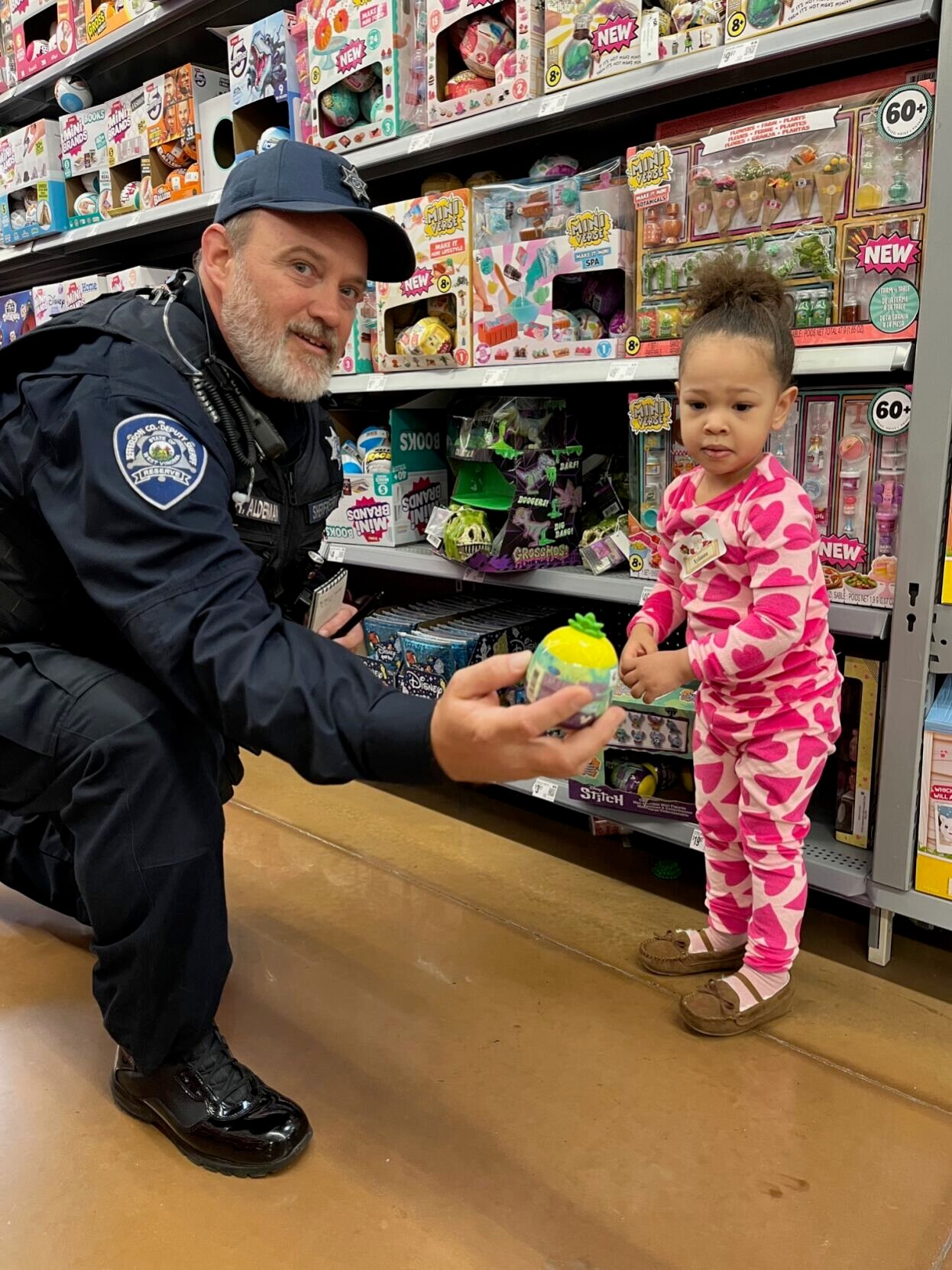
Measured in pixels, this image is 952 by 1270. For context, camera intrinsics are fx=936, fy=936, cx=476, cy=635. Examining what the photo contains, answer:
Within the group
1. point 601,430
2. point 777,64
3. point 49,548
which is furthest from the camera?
point 601,430

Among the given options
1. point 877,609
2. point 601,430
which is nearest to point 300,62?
point 601,430

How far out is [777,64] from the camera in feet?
5.35

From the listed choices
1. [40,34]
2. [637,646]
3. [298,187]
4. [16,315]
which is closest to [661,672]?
[637,646]

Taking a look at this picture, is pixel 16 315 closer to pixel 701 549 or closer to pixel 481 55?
pixel 481 55

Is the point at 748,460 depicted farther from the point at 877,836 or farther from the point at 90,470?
the point at 90,470

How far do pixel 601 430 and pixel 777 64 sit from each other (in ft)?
2.91

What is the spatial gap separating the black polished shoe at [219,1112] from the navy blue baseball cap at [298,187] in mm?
1118

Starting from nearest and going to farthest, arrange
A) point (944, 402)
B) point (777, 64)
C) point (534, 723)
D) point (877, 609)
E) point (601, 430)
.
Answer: point (534, 723) < point (944, 402) < point (877, 609) < point (777, 64) < point (601, 430)

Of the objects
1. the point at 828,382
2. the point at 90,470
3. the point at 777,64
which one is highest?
the point at 777,64

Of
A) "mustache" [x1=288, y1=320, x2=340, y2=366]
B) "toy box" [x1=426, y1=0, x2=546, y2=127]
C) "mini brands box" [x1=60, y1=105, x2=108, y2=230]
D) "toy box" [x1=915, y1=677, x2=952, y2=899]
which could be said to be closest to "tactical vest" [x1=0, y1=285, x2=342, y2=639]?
"mustache" [x1=288, y1=320, x2=340, y2=366]

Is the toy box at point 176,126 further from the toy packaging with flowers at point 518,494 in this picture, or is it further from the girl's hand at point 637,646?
the girl's hand at point 637,646

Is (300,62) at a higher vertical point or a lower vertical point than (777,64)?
higher

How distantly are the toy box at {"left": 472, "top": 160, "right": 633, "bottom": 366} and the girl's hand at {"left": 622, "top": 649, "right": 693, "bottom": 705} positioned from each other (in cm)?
63

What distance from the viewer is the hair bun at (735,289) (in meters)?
1.36
